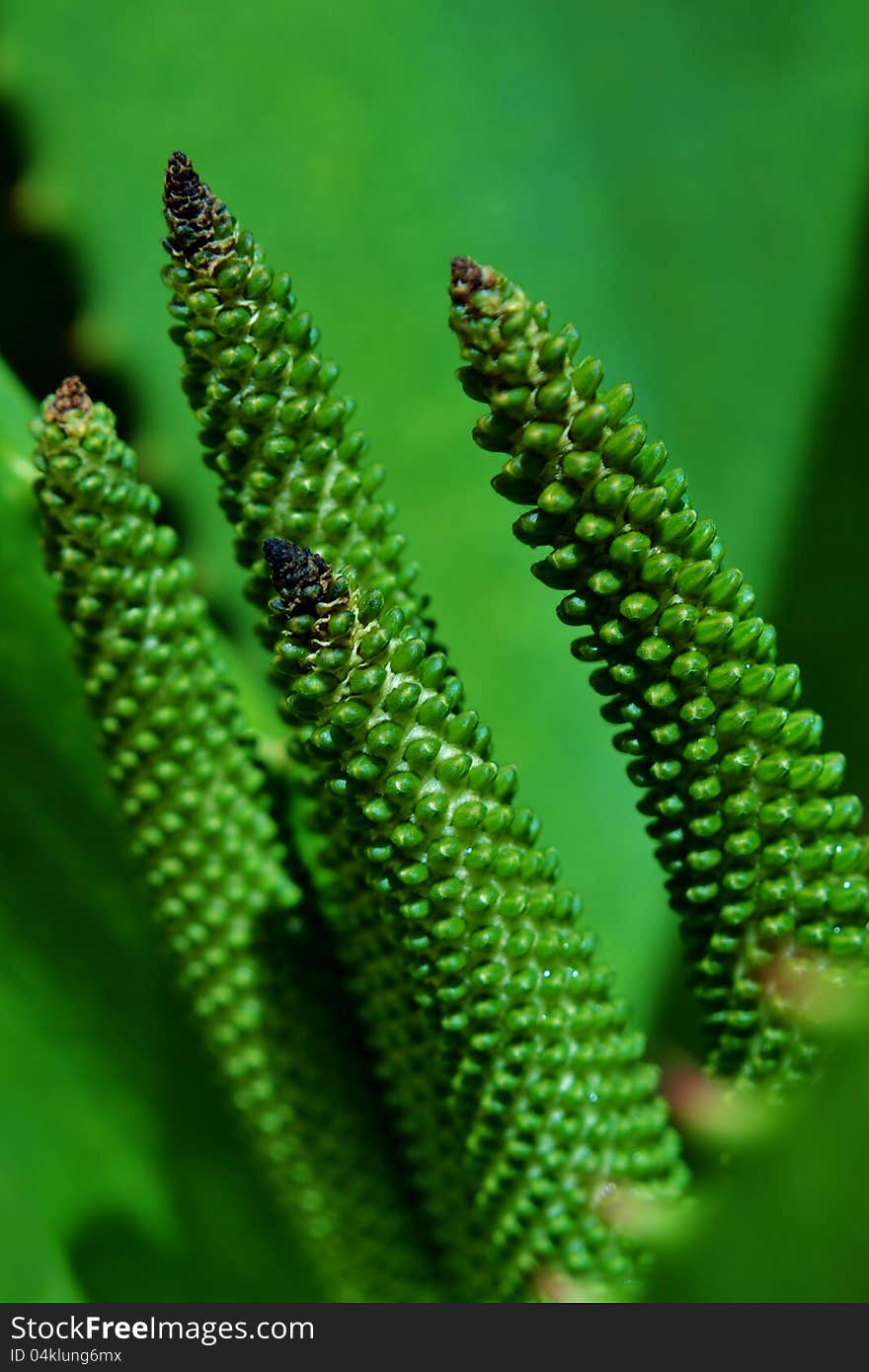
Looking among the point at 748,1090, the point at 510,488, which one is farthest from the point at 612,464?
the point at 748,1090

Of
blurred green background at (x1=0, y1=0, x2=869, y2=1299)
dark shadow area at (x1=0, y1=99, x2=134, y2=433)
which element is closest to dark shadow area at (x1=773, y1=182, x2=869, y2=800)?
blurred green background at (x1=0, y1=0, x2=869, y2=1299)

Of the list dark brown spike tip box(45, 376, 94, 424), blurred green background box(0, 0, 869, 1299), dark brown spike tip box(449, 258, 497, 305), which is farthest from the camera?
blurred green background box(0, 0, 869, 1299)

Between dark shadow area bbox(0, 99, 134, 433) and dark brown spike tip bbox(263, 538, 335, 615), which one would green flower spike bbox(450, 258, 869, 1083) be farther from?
dark shadow area bbox(0, 99, 134, 433)

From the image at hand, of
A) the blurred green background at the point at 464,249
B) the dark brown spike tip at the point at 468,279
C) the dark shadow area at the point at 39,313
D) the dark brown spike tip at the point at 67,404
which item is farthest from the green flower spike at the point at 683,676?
the dark shadow area at the point at 39,313

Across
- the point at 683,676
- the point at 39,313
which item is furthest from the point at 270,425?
the point at 39,313

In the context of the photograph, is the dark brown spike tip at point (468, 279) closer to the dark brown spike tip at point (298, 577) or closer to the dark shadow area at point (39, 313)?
the dark brown spike tip at point (298, 577)

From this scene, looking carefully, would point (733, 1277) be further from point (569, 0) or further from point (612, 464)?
point (569, 0)
